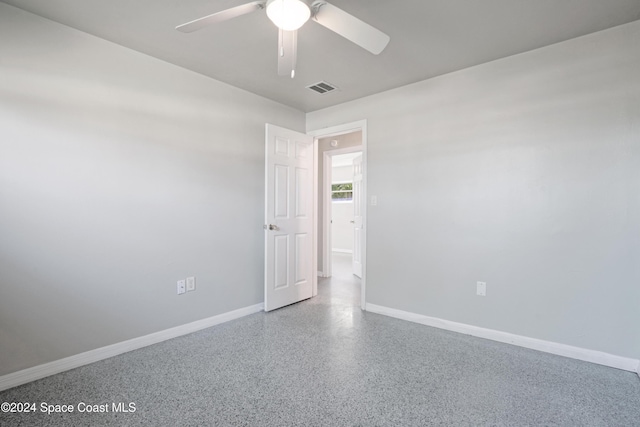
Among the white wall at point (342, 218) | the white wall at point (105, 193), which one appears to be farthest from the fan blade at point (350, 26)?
the white wall at point (342, 218)

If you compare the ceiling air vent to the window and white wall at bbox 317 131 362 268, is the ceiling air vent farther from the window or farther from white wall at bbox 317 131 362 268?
the window

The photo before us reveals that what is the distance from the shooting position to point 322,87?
3059 millimetres

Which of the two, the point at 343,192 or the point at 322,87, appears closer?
the point at 322,87

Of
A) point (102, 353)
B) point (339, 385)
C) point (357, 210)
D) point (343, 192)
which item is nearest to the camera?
point (339, 385)

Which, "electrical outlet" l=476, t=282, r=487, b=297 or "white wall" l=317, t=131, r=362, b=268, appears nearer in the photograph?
"electrical outlet" l=476, t=282, r=487, b=297

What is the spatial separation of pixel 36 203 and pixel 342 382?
2.35m

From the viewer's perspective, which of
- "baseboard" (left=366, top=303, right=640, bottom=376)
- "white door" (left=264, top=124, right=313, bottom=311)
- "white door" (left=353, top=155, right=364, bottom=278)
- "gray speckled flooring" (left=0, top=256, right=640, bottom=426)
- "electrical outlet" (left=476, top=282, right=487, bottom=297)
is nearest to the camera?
"gray speckled flooring" (left=0, top=256, right=640, bottom=426)

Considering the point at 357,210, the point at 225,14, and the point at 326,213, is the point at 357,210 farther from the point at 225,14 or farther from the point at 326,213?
the point at 225,14

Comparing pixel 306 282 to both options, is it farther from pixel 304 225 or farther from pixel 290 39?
pixel 290 39

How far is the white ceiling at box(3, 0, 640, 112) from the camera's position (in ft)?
6.04

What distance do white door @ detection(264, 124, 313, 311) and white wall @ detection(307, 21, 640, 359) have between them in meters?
0.90

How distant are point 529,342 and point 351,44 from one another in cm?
277

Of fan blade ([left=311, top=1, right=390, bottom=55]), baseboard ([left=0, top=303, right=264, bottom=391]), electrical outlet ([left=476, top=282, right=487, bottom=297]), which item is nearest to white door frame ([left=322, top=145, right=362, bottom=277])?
baseboard ([left=0, top=303, right=264, bottom=391])

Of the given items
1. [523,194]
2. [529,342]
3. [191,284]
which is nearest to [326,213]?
[191,284]
